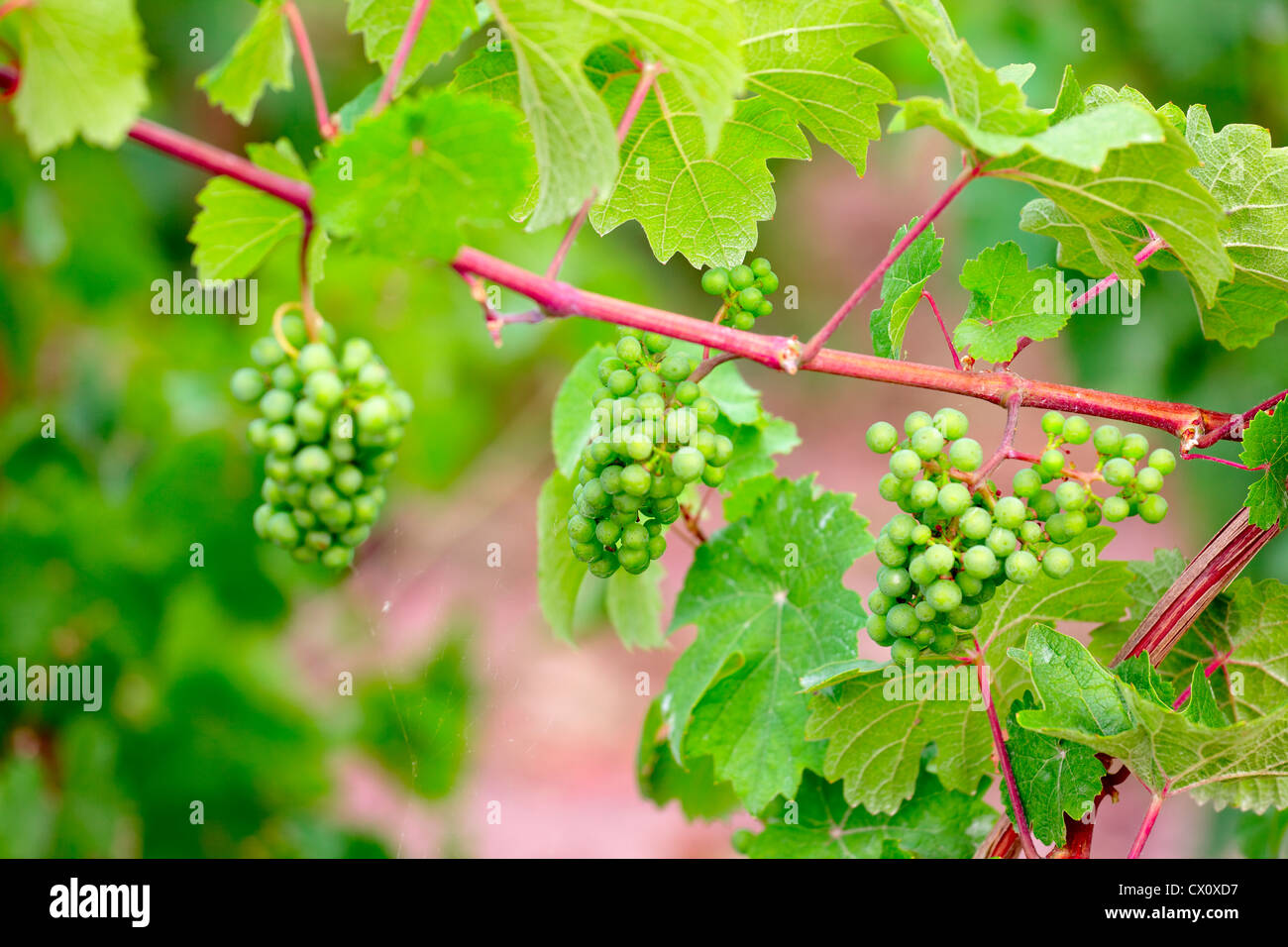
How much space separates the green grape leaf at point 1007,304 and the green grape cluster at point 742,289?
153mm

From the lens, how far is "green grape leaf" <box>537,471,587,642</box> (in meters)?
1.01

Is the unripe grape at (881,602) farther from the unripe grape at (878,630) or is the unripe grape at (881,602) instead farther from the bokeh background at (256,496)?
the bokeh background at (256,496)

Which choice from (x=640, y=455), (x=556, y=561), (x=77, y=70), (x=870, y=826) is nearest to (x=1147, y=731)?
(x=870, y=826)

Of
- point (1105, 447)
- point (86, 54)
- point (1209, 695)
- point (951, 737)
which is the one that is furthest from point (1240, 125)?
point (86, 54)

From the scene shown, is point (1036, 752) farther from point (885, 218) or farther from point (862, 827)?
point (885, 218)

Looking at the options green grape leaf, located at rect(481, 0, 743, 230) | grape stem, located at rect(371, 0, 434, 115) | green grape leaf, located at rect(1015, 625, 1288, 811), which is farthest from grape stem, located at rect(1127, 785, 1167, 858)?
grape stem, located at rect(371, 0, 434, 115)

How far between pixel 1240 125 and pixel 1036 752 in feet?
1.71

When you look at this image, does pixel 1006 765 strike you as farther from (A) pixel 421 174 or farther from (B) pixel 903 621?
(A) pixel 421 174

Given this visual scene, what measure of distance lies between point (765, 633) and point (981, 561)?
343mm

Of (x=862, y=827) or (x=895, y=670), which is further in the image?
(x=862, y=827)

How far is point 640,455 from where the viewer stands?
0.69m

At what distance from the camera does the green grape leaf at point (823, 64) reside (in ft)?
2.44

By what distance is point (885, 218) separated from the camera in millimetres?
5512
